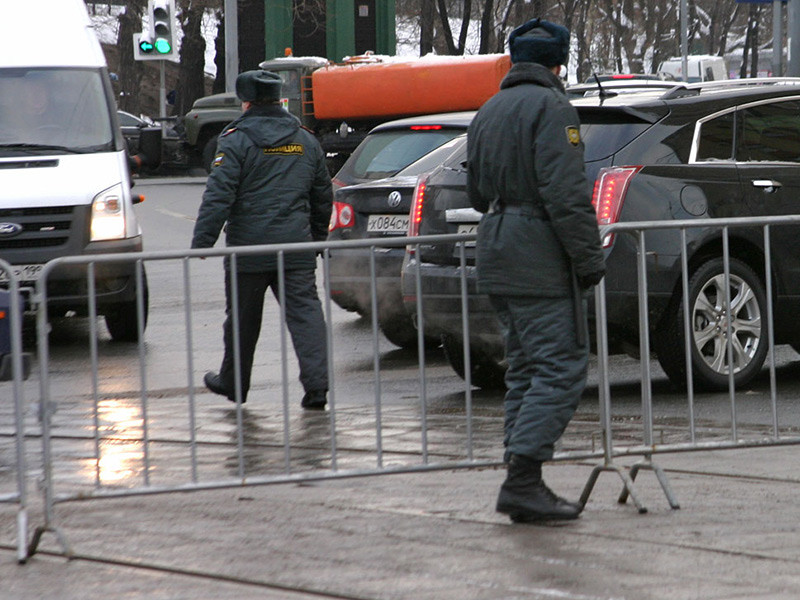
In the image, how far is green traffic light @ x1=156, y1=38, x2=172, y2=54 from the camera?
24.9 metres

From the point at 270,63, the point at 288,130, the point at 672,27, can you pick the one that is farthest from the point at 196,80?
the point at 288,130

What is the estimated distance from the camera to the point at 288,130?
830 centimetres

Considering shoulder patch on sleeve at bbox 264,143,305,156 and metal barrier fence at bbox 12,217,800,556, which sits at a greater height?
shoulder patch on sleeve at bbox 264,143,305,156

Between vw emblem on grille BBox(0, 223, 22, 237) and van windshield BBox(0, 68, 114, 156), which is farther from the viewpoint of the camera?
van windshield BBox(0, 68, 114, 156)

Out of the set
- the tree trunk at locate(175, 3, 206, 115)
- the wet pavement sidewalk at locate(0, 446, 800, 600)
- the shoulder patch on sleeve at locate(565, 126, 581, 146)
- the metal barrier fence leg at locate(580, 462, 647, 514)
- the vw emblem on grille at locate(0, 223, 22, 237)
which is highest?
the tree trunk at locate(175, 3, 206, 115)

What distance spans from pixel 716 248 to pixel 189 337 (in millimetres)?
2995

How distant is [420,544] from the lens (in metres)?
5.18

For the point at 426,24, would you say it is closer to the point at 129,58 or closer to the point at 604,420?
the point at 129,58

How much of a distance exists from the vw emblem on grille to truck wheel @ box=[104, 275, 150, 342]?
16.1 ft

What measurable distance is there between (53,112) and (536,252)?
7.28m

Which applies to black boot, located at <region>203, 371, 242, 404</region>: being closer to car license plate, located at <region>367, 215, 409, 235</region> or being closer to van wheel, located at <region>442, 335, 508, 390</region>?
van wheel, located at <region>442, 335, 508, 390</region>

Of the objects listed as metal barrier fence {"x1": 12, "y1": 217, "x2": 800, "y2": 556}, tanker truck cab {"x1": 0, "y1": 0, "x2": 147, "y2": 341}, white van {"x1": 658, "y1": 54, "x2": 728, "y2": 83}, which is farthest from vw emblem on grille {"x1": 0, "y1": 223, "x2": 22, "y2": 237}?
white van {"x1": 658, "y1": 54, "x2": 728, "y2": 83}

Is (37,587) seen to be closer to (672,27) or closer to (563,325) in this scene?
(563,325)

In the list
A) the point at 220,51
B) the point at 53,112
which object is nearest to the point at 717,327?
the point at 53,112
